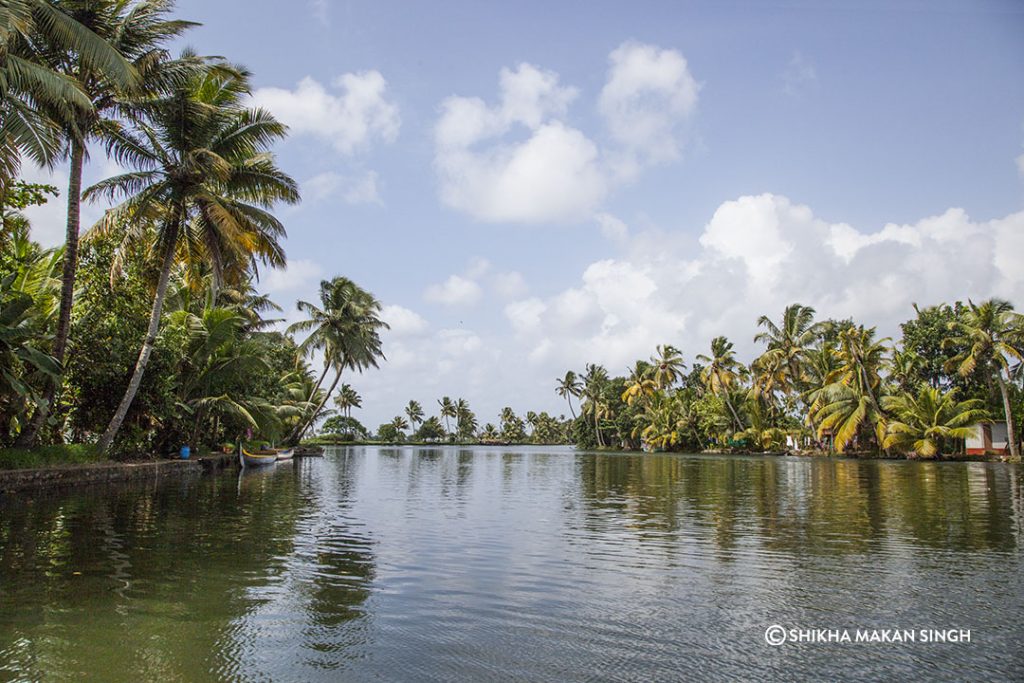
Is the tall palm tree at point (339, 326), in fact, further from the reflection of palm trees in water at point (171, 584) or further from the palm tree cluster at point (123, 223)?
the reflection of palm trees in water at point (171, 584)

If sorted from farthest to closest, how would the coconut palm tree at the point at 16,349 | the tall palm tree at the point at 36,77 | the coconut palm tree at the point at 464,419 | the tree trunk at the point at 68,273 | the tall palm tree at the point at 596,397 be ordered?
the coconut palm tree at the point at 464,419 → the tall palm tree at the point at 596,397 → the tree trunk at the point at 68,273 → the coconut palm tree at the point at 16,349 → the tall palm tree at the point at 36,77

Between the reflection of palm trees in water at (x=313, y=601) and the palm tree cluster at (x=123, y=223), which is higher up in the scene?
the palm tree cluster at (x=123, y=223)

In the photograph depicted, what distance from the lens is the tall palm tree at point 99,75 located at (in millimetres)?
16953

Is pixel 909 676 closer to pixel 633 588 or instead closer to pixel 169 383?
pixel 633 588

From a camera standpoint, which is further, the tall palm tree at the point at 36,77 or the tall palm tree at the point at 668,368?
the tall palm tree at the point at 668,368

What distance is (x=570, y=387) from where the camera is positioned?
99.4 metres

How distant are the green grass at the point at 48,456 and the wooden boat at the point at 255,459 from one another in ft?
31.5

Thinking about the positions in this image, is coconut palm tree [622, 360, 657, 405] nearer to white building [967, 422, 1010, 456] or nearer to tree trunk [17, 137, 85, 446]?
white building [967, 422, 1010, 456]

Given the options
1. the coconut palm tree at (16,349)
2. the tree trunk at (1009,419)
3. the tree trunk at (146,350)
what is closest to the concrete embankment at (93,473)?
the tree trunk at (146,350)

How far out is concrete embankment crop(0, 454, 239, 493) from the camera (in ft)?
51.4

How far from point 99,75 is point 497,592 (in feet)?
58.9

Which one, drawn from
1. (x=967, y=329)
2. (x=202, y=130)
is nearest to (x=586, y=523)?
(x=202, y=130)

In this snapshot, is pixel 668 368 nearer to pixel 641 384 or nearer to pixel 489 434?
pixel 641 384

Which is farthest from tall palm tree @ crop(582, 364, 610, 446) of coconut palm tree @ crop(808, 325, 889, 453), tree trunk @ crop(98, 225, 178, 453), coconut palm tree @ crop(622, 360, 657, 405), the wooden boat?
tree trunk @ crop(98, 225, 178, 453)
